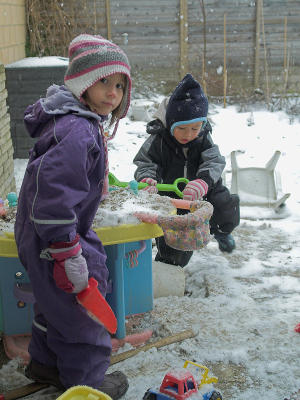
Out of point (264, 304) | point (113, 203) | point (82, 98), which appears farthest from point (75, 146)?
point (264, 304)

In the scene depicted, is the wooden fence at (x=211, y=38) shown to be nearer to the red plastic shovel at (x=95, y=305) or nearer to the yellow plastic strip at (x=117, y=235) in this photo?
the yellow plastic strip at (x=117, y=235)

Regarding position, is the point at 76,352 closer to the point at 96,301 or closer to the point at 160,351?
the point at 96,301

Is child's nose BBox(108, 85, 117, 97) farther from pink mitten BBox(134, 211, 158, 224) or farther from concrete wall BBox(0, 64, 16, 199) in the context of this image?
concrete wall BBox(0, 64, 16, 199)

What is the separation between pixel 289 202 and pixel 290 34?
6.46 meters

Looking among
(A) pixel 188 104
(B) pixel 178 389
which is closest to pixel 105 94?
(B) pixel 178 389

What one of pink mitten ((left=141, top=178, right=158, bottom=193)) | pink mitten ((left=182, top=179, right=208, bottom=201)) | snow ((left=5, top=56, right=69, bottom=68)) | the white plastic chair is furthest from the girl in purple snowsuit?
snow ((left=5, top=56, right=69, bottom=68))

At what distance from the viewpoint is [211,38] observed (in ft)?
34.2

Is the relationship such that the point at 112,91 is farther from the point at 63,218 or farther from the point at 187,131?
the point at 187,131

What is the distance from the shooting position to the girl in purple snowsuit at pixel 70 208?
1.78m

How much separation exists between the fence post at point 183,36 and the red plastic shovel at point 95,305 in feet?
29.1

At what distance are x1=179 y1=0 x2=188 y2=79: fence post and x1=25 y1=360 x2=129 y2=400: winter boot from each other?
8695 millimetres

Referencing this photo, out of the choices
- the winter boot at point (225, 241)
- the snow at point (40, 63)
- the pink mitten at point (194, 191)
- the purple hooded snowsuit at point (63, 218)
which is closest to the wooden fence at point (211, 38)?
the snow at point (40, 63)

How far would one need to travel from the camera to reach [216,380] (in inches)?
86.2

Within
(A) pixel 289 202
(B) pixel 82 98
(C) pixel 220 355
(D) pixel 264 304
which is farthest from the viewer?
(A) pixel 289 202
